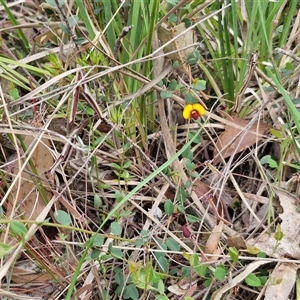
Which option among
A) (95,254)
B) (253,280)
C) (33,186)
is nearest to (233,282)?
(253,280)

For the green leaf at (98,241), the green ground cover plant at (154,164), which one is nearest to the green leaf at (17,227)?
the green ground cover plant at (154,164)

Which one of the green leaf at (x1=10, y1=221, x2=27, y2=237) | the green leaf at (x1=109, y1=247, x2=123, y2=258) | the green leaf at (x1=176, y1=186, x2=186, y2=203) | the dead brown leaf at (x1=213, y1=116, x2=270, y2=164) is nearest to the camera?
the green leaf at (x1=10, y1=221, x2=27, y2=237)

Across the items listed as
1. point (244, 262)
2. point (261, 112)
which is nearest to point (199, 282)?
point (244, 262)

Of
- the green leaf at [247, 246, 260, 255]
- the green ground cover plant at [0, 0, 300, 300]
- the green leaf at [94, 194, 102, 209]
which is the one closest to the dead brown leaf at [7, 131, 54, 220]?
the green ground cover plant at [0, 0, 300, 300]

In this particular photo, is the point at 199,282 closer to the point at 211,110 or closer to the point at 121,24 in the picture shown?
the point at 211,110

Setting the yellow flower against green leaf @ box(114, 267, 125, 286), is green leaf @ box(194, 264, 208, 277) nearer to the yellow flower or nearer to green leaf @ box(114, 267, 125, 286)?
green leaf @ box(114, 267, 125, 286)

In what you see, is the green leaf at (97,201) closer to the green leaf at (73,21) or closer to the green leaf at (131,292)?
the green leaf at (131,292)
